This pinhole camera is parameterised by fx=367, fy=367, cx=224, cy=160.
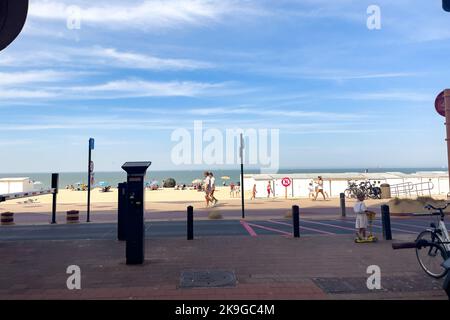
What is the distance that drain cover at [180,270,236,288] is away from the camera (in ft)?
19.4

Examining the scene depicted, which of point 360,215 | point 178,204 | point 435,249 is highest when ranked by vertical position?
point 360,215

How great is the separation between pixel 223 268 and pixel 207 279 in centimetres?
83

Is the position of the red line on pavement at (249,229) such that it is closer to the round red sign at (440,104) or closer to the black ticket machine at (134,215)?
the black ticket machine at (134,215)

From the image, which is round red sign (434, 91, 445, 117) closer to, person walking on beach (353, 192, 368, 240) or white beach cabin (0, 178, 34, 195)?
person walking on beach (353, 192, 368, 240)

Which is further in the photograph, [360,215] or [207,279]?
[360,215]

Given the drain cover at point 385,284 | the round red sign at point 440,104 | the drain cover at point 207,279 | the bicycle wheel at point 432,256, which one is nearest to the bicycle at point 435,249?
the bicycle wheel at point 432,256

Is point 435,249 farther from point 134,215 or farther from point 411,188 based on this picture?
point 411,188

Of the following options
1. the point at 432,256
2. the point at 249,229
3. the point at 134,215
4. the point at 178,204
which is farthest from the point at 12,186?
the point at 432,256

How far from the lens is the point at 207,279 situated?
6266 millimetres

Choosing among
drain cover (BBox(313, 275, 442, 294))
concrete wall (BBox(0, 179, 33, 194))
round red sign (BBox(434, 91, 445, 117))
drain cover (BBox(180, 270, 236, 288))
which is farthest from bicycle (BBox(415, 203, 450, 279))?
concrete wall (BBox(0, 179, 33, 194))

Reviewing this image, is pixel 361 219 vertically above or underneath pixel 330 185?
underneath

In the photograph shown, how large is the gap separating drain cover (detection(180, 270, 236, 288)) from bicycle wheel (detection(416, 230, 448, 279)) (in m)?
3.36
